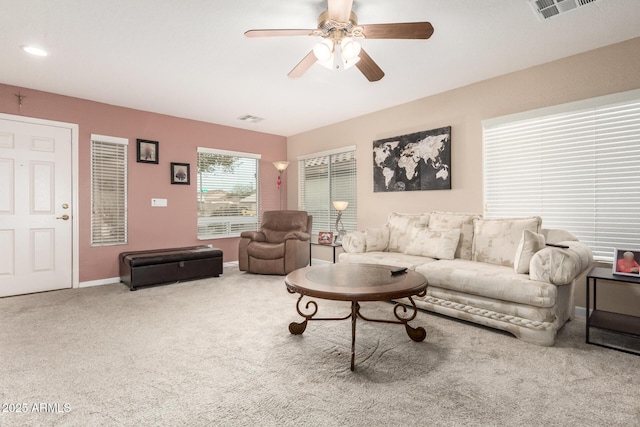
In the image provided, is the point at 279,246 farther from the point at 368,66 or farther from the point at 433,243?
the point at 368,66

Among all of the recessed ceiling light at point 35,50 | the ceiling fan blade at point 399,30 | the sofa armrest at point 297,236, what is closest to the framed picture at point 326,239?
the sofa armrest at point 297,236

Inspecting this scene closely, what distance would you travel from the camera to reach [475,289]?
274 centimetres

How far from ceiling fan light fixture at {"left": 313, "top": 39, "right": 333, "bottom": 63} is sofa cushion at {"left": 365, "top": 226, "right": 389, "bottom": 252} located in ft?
7.71

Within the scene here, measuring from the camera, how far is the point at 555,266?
7.91 ft

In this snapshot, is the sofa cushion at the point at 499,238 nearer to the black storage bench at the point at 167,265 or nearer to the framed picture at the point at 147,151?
the black storage bench at the point at 167,265

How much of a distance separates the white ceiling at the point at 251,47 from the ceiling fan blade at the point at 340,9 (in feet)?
1.07

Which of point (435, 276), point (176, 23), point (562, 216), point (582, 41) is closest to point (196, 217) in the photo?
point (176, 23)

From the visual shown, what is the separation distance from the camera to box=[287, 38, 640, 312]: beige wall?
9.87 feet

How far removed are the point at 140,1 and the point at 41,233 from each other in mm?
3370

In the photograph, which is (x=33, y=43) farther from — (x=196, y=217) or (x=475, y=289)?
(x=475, y=289)

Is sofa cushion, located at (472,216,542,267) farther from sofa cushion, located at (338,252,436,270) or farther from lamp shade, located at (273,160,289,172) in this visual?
lamp shade, located at (273,160,289,172)

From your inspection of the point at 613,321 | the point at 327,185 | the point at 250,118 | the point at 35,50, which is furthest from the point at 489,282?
the point at 35,50

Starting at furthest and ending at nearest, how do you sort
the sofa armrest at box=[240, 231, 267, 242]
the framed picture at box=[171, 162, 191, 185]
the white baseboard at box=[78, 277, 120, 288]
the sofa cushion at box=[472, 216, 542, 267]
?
the framed picture at box=[171, 162, 191, 185] < the sofa armrest at box=[240, 231, 267, 242] < the white baseboard at box=[78, 277, 120, 288] < the sofa cushion at box=[472, 216, 542, 267]

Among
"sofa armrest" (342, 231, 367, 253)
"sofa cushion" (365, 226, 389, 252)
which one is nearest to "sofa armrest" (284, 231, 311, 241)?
"sofa armrest" (342, 231, 367, 253)
